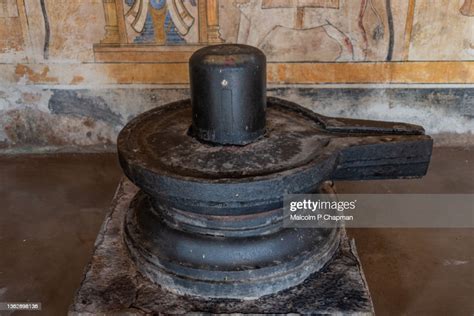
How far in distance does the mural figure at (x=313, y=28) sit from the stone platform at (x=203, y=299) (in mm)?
1696

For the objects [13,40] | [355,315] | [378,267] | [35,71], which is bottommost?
[378,267]

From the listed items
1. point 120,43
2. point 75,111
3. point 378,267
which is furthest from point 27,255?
point 378,267

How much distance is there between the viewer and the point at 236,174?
132 cm

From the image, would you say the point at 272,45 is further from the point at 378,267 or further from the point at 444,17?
the point at 378,267

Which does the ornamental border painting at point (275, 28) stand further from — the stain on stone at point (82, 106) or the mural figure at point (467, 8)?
the stain on stone at point (82, 106)

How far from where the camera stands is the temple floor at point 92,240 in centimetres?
208

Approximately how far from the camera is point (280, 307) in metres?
1.37

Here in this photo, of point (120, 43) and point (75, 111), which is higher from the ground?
point (120, 43)

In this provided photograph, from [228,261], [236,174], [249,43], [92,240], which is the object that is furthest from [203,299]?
[249,43]

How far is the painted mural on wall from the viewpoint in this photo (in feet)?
9.47

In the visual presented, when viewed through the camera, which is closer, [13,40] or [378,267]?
[378,267]

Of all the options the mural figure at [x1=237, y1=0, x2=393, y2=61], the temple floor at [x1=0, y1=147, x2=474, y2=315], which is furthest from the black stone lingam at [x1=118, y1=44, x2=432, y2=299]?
the mural figure at [x1=237, y1=0, x2=393, y2=61]

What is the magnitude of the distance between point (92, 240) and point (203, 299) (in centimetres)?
121

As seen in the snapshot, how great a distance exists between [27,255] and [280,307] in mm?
1457
